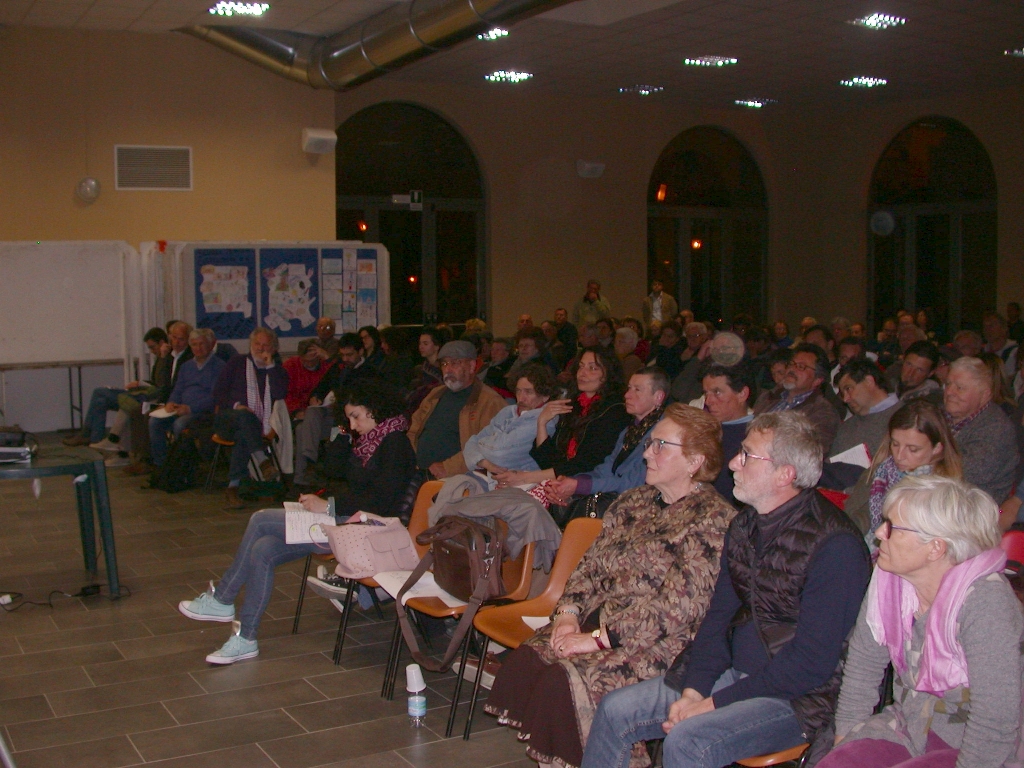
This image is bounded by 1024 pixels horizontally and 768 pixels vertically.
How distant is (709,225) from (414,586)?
13.7 meters

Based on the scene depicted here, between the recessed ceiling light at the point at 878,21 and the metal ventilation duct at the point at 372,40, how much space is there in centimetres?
429

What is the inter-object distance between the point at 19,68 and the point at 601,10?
19.4 ft

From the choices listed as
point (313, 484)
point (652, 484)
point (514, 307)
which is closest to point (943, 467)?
point (652, 484)

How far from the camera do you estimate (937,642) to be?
2.26 metres

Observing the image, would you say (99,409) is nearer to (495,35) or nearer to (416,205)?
(495,35)

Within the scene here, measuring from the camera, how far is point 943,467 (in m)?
3.45

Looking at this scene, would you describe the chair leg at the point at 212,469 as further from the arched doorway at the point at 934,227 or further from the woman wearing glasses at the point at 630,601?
the arched doorway at the point at 934,227

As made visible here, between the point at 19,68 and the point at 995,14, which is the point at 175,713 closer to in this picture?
the point at 19,68

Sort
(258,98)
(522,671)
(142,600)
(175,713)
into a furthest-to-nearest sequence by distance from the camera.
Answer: (258,98) < (142,600) < (175,713) < (522,671)

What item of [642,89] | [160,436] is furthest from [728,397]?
[642,89]

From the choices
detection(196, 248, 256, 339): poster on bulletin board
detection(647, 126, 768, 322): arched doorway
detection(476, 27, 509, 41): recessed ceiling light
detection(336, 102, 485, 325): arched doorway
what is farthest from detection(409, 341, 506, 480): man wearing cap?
detection(647, 126, 768, 322): arched doorway

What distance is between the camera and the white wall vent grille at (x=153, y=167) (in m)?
11.2

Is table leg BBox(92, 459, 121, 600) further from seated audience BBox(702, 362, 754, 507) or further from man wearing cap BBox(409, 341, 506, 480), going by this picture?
seated audience BBox(702, 362, 754, 507)

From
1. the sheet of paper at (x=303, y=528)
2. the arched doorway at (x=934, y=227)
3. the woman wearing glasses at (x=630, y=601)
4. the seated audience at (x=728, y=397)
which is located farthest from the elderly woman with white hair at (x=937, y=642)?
the arched doorway at (x=934, y=227)
